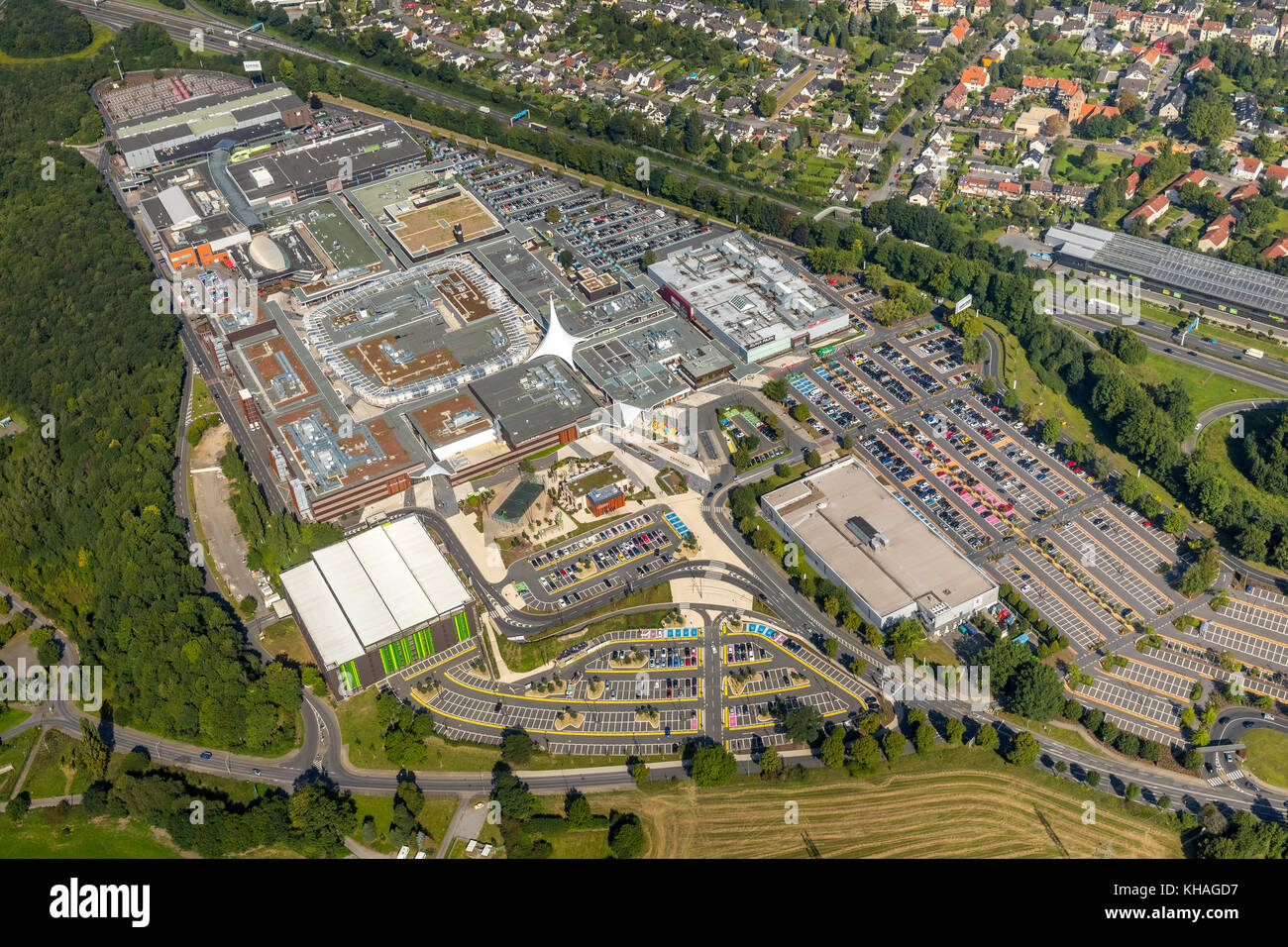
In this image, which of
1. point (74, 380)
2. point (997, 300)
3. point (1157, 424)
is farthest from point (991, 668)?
point (74, 380)

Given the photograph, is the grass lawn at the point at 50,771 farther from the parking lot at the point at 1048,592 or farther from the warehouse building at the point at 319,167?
the parking lot at the point at 1048,592

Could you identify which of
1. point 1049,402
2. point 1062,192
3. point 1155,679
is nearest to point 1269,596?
point 1155,679

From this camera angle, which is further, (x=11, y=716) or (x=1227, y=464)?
(x=1227, y=464)

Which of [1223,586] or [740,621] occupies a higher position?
[1223,586]

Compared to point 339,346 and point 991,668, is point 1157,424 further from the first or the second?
point 339,346

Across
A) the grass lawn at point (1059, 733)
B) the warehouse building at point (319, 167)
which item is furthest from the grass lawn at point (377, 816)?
the warehouse building at point (319, 167)

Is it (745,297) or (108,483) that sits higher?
(745,297)

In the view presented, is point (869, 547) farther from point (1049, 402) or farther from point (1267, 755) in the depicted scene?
point (1267, 755)
